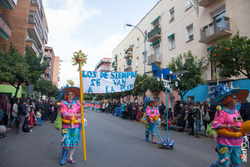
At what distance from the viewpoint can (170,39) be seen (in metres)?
23.1

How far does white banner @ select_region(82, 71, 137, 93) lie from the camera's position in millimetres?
5793

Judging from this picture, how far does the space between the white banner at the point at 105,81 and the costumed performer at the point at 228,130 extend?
3436 millimetres

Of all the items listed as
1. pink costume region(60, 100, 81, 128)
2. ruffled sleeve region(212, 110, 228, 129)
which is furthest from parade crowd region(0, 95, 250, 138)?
ruffled sleeve region(212, 110, 228, 129)

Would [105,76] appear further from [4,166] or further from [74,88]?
[4,166]

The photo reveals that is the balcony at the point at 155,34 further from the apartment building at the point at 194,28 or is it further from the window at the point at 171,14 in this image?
the window at the point at 171,14

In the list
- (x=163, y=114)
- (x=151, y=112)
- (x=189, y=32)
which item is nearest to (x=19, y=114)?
(x=151, y=112)

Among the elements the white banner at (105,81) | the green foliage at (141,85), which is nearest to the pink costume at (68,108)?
the white banner at (105,81)

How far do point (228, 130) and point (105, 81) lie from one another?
12.6 feet

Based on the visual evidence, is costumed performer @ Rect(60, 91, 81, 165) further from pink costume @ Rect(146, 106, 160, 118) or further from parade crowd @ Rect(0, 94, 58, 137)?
parade crowd @ Rect(0, 94, 58, 137)

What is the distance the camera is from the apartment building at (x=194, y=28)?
565 inches

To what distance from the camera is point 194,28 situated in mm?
18797

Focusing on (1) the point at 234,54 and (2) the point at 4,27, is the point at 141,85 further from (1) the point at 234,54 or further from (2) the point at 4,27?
(2) the point at 4,27

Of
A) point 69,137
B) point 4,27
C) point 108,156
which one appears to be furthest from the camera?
point 4,27

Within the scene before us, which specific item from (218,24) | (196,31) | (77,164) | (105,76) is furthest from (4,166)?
(196,31)
